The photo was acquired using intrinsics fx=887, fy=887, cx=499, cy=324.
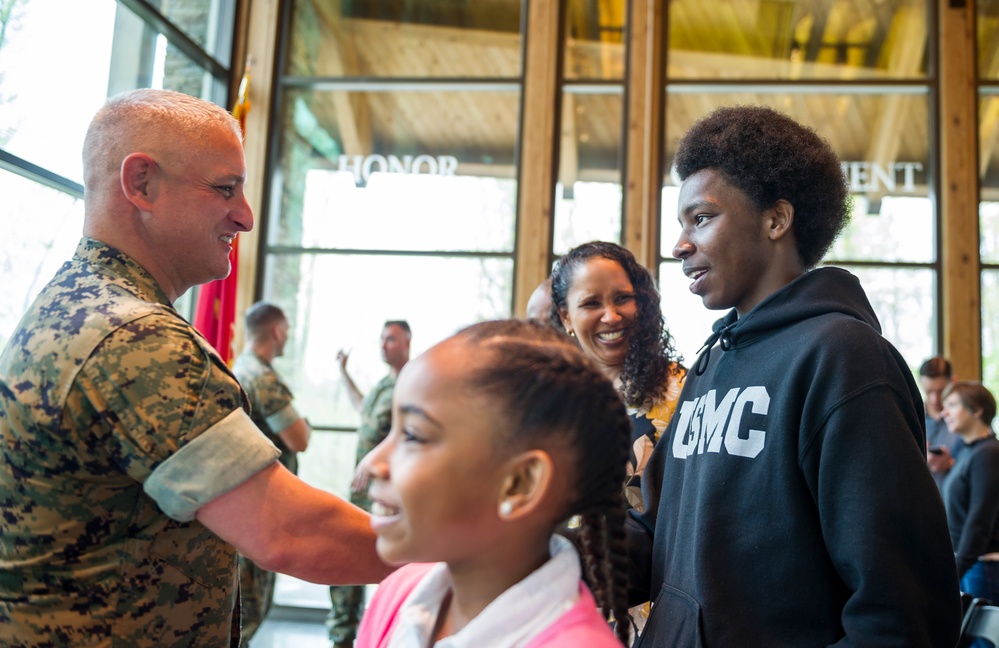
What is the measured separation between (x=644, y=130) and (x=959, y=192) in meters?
2.04

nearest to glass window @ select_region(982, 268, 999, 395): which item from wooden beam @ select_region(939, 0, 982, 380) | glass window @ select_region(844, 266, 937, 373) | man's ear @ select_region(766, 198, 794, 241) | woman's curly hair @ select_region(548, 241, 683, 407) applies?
wooden beam @ select_region(939, 0, 982, 380)

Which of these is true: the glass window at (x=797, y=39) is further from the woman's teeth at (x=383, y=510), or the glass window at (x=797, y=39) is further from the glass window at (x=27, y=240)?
the woman's teeth at (x=383, y=510)

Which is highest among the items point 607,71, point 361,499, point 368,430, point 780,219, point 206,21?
point 206,21

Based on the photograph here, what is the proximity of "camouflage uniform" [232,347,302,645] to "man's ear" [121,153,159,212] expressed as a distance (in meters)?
2.90

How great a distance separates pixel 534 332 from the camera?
3.53ft

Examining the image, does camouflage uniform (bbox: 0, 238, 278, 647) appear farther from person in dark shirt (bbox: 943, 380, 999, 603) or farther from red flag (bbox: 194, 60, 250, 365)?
red flag (bbox: 194, 60, 250, 365)

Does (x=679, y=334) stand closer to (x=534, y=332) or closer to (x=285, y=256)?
(x=285, y=256)

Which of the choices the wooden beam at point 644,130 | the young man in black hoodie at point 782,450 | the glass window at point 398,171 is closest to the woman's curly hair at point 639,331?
the young man in black hoodie at point 782,450

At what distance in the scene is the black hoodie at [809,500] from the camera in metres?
1.09

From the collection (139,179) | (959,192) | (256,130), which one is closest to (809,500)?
(139,179)

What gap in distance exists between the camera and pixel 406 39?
6.37 metres

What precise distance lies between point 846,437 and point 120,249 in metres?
1.13

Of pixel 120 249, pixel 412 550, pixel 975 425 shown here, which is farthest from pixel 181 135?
pixel 975 425

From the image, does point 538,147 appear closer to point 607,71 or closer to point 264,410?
point 607,71
